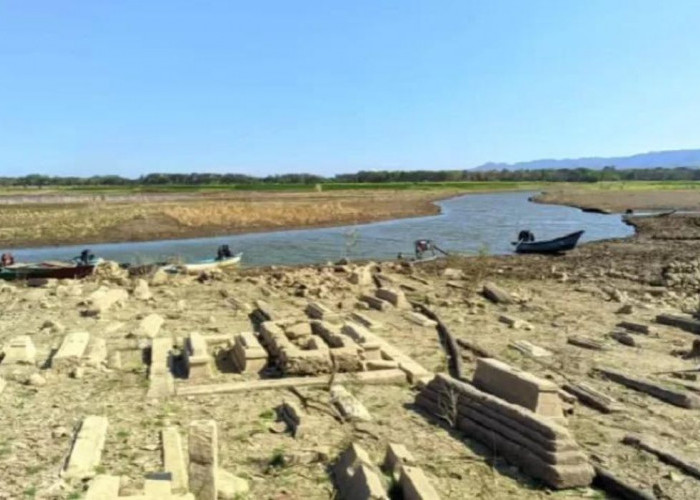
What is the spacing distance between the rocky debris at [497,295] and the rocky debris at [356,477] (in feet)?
27.6

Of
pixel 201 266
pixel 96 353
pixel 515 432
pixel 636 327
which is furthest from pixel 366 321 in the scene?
pixel 201 266

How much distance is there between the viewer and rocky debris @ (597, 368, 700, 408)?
6879 millimetres

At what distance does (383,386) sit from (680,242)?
26.4 meters

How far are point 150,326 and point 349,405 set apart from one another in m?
5.15

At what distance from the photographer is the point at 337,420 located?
6398 mm

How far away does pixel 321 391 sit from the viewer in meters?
7.34

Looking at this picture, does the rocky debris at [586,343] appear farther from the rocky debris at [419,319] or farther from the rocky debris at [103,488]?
the rocky debris at [103,488]

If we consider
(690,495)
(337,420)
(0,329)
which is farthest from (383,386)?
(0,329)

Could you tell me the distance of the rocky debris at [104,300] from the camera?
11.7 meters

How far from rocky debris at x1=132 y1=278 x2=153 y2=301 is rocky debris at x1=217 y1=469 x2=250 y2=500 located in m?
8.95

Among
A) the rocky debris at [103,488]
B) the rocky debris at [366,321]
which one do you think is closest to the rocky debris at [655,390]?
the rocky debris at [366,321]

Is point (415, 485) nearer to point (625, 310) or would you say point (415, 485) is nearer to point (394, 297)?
point (394, 297)

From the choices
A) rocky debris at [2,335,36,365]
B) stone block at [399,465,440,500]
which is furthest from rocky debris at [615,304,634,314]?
rocky debris at [2,335,36,365]

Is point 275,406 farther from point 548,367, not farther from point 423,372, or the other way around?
point 548,367
